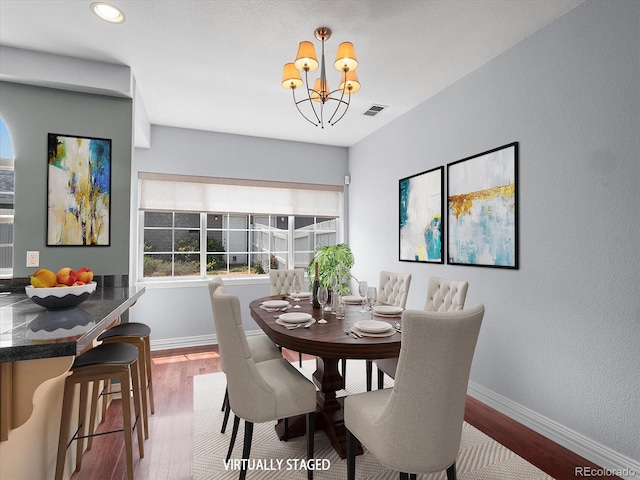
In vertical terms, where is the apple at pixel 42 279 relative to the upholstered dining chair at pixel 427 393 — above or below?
above

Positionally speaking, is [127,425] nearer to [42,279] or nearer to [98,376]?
[98,376]

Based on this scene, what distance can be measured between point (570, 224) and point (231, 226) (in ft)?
12.5

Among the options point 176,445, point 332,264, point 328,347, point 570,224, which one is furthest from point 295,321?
point 332,264

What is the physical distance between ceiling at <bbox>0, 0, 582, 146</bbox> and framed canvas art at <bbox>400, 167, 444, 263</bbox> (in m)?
0.86

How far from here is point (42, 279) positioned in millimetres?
1628

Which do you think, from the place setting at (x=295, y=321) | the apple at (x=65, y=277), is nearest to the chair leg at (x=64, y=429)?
the apple at (x=65, y=277)

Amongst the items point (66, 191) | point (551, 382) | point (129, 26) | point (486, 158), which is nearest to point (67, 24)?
point (129, 26)

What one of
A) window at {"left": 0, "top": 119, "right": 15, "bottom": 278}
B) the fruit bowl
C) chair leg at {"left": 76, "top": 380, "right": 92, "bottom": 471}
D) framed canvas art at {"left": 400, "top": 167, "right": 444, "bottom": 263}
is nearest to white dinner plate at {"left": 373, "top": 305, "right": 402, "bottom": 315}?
framed canvas art at {"left": 400, "top": 167, "right": 444, "bottom": 263}

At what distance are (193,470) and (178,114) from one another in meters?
3.50

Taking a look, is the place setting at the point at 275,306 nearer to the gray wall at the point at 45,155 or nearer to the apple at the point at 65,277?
the apple at the point at 65,277

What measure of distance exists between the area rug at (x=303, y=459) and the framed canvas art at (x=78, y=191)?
1779mm

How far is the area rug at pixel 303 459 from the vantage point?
1.91 metres

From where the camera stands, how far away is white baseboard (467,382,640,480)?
1.88 m

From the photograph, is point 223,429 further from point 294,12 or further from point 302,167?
point 302,167
